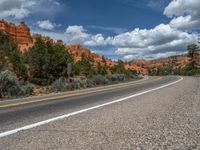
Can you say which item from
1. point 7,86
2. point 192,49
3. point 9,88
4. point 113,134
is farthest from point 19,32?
point 113,134

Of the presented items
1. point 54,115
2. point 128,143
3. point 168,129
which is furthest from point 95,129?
point 54,115

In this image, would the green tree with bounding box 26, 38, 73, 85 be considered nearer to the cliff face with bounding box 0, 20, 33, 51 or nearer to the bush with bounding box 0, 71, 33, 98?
the bush with bounding box 0, 71, 33, 98

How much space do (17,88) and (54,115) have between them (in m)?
10.3

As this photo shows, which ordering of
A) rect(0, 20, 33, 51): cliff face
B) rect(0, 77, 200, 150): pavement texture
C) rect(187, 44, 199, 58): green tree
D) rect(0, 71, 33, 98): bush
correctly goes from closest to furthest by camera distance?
rect(0, 77, 200, 150): pavement texture
rect(0, 71, 33, 98): bush
rect(187, 44, 199, 58): green tree
rect(0, 20, 33, 51): cliff face

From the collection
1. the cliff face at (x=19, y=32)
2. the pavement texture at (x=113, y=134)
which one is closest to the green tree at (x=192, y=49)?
the cliff face at (x=19, y=32)

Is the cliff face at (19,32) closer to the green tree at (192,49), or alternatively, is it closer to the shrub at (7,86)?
the green tree at (192,49)

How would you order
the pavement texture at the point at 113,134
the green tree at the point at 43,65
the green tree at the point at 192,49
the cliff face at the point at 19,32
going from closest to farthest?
1. the pavement texture at the point at 113,134
2. the green tree at the point at 43,65
3. the green tree at the point at 192,49
4. the cliff face at the point at 19,32

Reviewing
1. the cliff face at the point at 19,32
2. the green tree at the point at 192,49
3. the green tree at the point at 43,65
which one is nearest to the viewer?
the green tree at the point at 43,65

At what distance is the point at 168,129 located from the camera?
5426mm

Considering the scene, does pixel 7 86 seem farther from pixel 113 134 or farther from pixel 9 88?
pixel 113 134

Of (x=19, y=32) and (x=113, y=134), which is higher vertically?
(x=19, y=32)

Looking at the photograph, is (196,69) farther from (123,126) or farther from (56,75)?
(123,126)

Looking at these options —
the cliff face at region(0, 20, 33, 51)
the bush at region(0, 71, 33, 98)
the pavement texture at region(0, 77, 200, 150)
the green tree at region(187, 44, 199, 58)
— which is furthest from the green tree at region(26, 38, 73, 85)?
the cliff face at region(0, 20, 33, 51)

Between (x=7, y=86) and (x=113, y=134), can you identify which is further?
(x=7, y=86)
